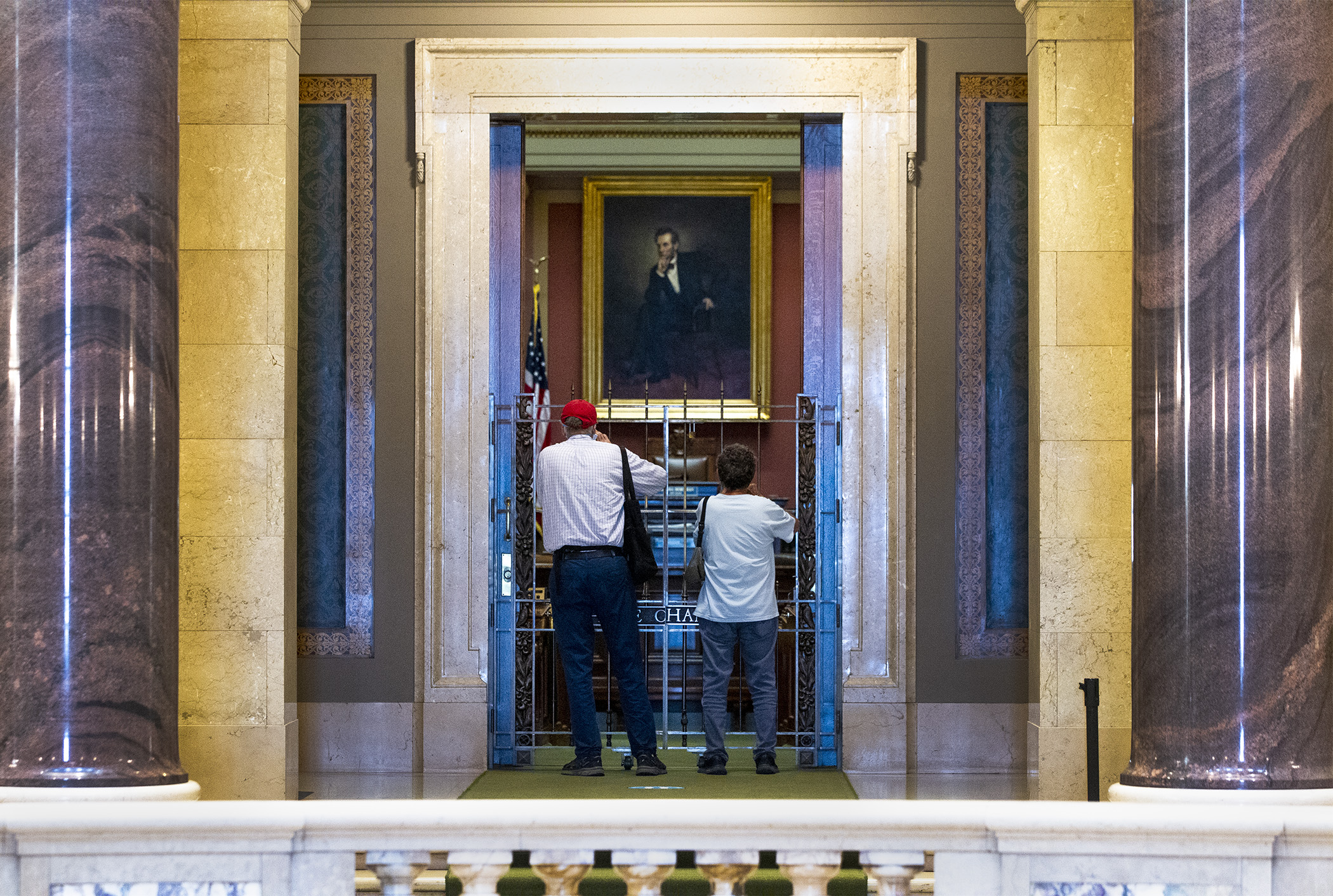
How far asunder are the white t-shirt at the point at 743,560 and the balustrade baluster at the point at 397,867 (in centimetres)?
318

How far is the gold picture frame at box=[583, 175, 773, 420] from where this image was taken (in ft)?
37.8

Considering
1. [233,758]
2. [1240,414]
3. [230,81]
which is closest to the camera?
[1240,414]

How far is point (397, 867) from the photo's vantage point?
11.1 feet

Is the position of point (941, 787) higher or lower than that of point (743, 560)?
lower

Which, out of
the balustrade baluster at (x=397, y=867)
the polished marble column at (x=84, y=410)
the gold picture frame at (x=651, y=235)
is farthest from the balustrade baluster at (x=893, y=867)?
the gold picture frame at (x=651, y=235)

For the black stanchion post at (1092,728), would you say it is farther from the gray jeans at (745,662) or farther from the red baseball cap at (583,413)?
the red baseball cap at (583,413)

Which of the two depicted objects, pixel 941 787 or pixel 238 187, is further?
pixel 941 787

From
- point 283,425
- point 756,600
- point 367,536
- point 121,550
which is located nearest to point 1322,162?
point 756,600

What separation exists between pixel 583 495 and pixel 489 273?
1.59 m

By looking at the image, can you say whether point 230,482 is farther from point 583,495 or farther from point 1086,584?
point 1086,584

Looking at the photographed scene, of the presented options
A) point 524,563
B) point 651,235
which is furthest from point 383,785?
point 651,235

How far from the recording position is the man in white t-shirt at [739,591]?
6484 millimetres

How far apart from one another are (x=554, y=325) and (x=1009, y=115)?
17.4ft

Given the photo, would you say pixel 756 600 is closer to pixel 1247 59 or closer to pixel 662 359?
pixel 1247 59
